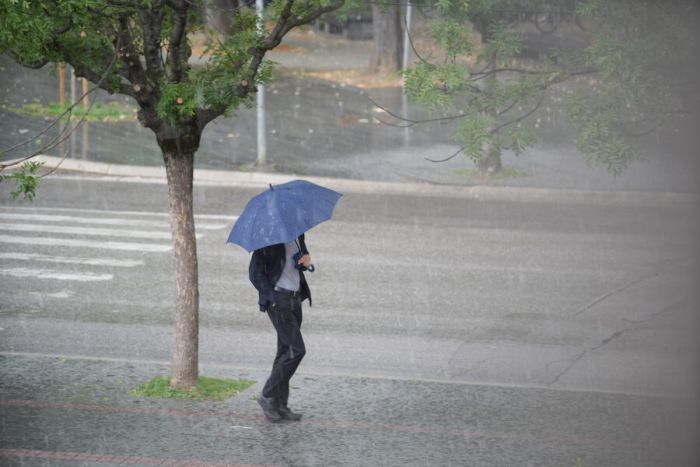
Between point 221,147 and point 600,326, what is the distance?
1246cm

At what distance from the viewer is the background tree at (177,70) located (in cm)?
808

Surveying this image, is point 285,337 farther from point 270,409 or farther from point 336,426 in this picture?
point 336,426

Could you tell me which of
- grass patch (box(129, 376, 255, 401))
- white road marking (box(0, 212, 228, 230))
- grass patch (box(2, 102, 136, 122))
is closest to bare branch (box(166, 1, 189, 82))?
grass patch (box(129, 376, 255, 401))

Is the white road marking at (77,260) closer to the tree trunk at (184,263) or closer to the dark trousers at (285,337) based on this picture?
the tree trunk at (184,263)

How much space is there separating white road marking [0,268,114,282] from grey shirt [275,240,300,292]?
18.3 feet

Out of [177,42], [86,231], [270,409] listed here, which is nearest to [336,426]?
[270,409]

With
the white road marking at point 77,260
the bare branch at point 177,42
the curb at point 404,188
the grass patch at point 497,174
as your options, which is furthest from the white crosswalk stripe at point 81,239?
the grass patch at point 497,174

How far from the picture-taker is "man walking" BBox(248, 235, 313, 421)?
796 centimetres

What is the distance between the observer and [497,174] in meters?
20.0

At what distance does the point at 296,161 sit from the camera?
69.0 ft

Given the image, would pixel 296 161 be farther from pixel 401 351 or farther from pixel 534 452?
pixel 534 452

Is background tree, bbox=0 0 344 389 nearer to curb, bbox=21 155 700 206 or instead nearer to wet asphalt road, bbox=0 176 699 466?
wet asphalt road, bbox=0 176 699 466

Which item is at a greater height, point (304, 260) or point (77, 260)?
point (304, 260)

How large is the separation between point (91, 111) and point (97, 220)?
372 inches
